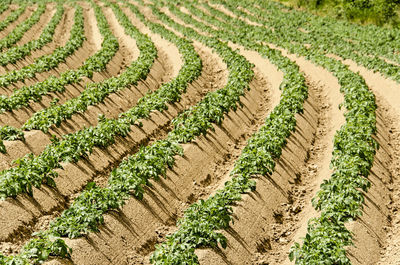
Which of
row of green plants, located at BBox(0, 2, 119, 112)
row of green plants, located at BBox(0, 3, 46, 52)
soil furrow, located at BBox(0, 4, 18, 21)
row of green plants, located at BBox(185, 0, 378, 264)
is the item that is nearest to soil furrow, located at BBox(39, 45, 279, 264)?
row of green plants, located at BBox(185, 0, 378, 264)

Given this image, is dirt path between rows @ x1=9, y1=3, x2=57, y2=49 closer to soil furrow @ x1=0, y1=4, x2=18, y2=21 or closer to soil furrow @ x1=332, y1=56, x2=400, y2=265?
soil furrow @ x1=0, y1=4, x2=18, y2=21

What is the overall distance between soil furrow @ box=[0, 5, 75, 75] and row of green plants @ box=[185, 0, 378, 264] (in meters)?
16.6

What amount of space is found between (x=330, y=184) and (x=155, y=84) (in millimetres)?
11858

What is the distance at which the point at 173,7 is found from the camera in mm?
46344

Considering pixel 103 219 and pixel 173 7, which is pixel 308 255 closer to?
pixel 103 219

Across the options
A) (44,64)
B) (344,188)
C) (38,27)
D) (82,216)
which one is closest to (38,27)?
(38,27)

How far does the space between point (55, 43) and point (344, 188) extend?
25.1 meters

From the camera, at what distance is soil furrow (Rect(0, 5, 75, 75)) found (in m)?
23.7

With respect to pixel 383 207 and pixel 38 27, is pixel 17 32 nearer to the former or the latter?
pixel 38 27

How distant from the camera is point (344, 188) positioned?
11.1 m

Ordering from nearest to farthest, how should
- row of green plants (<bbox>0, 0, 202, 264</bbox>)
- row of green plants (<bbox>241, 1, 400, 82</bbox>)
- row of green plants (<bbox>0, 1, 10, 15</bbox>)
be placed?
row of green plants (<bbox>0, 0, 202, 264</bbox>)
row of green plants (<bbox>241, 1, 400, 82</bbox>)
row of green plants (<bbox>0, 1, 10, 15</bbox>)

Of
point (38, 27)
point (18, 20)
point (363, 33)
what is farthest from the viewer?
point (18, 20)

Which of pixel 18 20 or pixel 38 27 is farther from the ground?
pixel 18 20

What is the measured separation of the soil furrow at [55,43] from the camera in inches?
933
